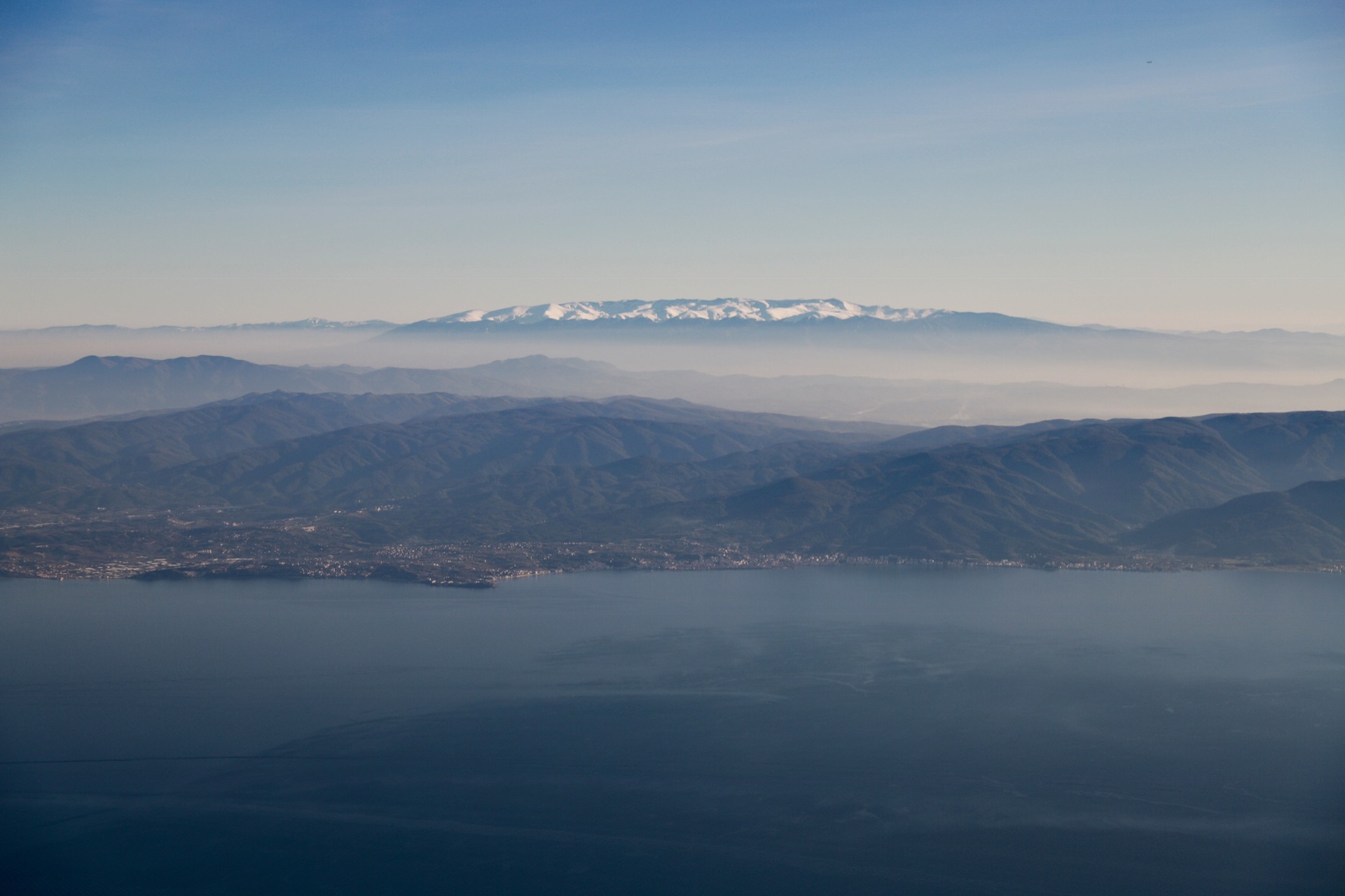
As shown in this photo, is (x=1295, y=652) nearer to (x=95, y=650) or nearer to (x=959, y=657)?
(x=959, y=657)

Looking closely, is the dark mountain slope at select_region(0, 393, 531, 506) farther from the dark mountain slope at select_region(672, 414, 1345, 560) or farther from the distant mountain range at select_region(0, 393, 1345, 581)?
the dark mountain slope at select_region(672, 414, 1345, 560)

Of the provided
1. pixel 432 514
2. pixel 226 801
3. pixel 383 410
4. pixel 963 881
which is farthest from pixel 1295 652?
pixel 383 410

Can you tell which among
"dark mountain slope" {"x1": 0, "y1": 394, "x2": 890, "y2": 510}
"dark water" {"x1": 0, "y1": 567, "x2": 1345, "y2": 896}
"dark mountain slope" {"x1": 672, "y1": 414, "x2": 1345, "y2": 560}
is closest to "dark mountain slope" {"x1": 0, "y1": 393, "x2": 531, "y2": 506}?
"dark mountain slope" {"x1": 0, "y1": 394, "x2": 890, "y2": 510}

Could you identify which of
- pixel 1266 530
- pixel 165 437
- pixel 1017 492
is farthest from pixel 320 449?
pixel 1266 530

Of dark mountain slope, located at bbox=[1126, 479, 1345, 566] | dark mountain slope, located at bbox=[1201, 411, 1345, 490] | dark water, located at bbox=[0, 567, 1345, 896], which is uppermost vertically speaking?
dark mountain slope, located at bbox=[1201, 411, 1345, 490]

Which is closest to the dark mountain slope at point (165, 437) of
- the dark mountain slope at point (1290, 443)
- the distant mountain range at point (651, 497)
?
the distant mountain range at point (651, 497)

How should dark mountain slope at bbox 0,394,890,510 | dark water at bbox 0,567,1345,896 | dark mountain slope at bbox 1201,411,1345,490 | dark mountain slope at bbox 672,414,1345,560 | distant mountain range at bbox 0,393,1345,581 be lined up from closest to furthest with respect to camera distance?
1. dark water at bbox 0,567,1345,896
2. distant mountain range at bbox 0,393,1345,581
3. dark mountain slope at bbox 672,414,1345,560
4. dark mountain slope at bbox 1201,411,1345,490
5. dark mountain slope at bbox 0,394,890,510
